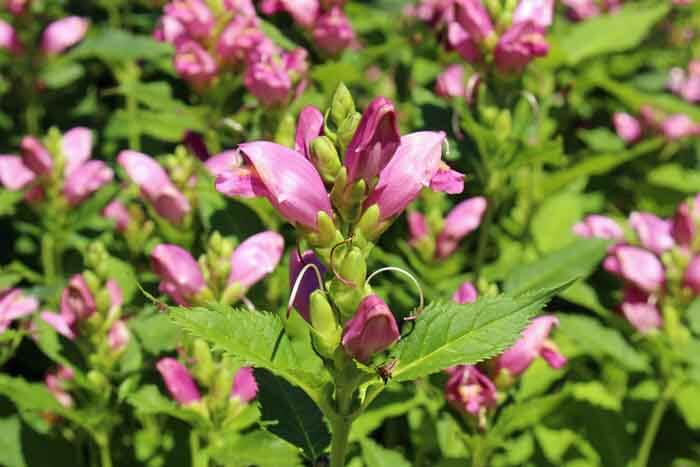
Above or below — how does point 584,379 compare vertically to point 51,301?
below

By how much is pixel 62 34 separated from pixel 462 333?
299 cm

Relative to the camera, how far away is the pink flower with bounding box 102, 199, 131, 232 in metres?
3.32

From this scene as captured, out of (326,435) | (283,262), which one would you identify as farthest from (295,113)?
(326,435)

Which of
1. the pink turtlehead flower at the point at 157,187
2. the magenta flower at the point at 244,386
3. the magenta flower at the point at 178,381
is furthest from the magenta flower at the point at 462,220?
the magenta flower at the point at 178,381

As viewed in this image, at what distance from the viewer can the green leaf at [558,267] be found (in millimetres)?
2926

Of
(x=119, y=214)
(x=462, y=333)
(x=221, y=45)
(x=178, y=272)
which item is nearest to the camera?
(x=462, y=333)

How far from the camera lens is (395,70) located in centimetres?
446

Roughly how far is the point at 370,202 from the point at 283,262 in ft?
4.36

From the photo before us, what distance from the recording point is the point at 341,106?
66.1 inches

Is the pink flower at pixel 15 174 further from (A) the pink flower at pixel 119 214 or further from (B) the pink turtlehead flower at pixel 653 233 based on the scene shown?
(B) the pink turtlehead flower at pixel 653 233

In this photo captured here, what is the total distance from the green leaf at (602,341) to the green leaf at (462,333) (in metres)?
1.61

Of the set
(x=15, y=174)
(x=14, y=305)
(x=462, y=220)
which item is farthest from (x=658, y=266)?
(x=15, y=174)

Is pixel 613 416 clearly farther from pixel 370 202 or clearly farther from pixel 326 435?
pixel 370 202

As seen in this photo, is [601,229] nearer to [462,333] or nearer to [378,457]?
[378,457]
